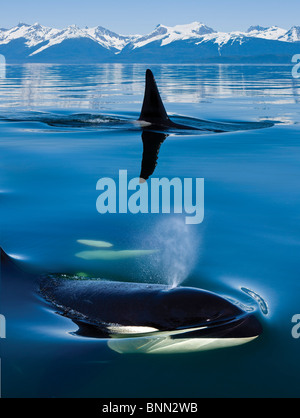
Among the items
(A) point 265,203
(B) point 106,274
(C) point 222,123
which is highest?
(C) point 222,123

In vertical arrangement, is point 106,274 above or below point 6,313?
above

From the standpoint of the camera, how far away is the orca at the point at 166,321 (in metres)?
4.04

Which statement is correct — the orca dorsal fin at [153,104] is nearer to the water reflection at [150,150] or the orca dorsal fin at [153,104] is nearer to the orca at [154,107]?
the orca at [154,107]

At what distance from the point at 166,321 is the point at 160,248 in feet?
8.63

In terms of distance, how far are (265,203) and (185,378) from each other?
5.63 meters

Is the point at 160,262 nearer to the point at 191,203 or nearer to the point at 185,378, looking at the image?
the point at 185,378

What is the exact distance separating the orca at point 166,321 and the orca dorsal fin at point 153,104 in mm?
16029

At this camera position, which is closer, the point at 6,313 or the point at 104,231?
the point at 6,313

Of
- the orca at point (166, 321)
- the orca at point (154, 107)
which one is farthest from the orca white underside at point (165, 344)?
the orca at point (154, 107)

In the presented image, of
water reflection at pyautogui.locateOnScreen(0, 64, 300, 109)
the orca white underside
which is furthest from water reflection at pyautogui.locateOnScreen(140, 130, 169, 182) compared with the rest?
water reflection at pyautogui.locateOnScreen(0, 64, 300, 109)

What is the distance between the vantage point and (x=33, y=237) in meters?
7.11

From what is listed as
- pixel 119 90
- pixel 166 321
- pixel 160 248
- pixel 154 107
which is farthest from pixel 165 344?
pixel 119 90

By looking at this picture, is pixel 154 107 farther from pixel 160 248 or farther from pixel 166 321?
pixel 166 321
